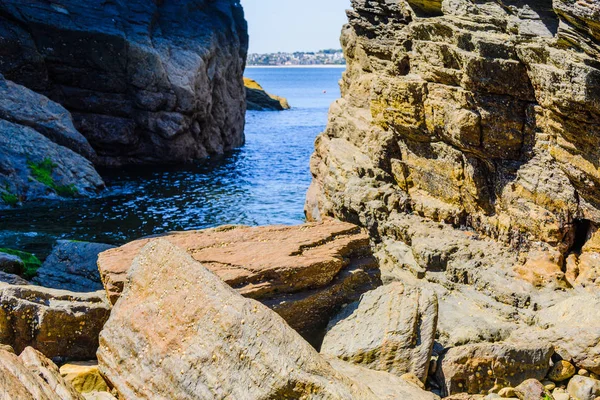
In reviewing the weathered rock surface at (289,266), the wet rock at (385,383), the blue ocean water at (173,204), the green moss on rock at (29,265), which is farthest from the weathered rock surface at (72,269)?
the wet rock at (385,383)

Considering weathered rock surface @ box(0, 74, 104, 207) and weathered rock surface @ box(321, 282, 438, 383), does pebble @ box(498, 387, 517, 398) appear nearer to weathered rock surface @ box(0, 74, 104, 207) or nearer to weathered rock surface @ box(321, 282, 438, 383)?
weathered rock surface @ box(321, 282, 438, 383)

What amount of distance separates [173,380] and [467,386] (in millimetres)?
6032

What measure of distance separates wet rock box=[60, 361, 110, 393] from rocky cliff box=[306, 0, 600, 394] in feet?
22.0

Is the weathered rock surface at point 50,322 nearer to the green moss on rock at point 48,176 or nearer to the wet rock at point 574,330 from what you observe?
the wet rock at point 574,330

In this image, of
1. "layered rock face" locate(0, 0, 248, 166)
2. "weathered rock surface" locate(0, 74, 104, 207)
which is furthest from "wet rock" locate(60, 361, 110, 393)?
"layered rock face" locate(0, 0, 248, 166)

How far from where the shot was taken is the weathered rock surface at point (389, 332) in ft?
42.7

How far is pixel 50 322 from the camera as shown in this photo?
13211mm

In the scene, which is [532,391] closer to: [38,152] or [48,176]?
[48,176]

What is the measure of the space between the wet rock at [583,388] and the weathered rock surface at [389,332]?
2996mm

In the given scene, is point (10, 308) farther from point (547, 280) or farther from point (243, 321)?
point (547, 280)

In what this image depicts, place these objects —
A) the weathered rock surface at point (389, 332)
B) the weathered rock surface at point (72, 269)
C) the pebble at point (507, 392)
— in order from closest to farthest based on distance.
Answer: the pebble at point (507, 392) → the weathered rock surface at point (389, 332) → the weathered rock surface at point (72, 269)

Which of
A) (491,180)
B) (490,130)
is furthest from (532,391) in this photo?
(490,130)

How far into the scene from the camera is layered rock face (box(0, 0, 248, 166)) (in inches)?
1805

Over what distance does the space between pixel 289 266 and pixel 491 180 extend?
839cm
